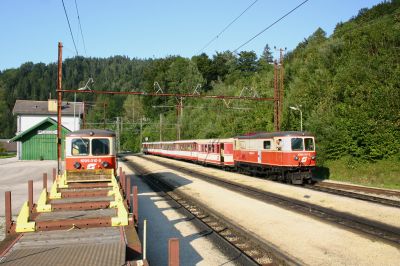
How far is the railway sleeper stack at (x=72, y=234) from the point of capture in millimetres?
6691

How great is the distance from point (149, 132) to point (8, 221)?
8158 centimetres

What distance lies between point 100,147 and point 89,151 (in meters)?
0.48

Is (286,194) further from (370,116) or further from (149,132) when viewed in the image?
(149,132)

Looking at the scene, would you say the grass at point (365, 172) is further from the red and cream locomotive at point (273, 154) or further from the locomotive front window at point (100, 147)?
the locomotive front window at point (100, 147)

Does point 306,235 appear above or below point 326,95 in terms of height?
below

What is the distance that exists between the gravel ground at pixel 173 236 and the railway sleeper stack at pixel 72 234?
3.05ft

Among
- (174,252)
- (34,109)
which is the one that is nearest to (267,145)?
(174,252)

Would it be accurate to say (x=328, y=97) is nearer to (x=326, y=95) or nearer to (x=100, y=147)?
(x=326, y=95)

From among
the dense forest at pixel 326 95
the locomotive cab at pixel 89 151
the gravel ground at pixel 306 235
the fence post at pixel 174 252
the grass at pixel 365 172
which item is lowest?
the gravel ground at pixel 306 235

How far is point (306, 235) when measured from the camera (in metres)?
10.9

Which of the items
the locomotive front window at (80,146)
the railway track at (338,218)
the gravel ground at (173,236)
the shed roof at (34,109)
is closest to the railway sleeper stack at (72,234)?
the gravel ground at (173,236)

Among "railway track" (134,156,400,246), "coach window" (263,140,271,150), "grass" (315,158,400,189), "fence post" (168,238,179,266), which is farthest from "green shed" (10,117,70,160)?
"fence post" (168,238,179,266)

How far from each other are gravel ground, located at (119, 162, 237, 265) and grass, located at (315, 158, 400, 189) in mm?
14371

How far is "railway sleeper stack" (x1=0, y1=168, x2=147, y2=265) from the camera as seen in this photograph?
669 cm
